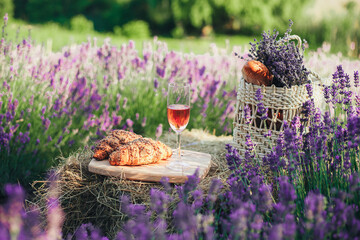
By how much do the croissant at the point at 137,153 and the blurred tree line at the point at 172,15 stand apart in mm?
11164

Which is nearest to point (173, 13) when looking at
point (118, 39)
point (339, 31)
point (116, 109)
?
point (118, 39)

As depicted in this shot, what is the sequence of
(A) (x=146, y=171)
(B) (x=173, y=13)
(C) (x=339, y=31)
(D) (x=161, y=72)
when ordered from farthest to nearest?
(B) (x=173, y=13) < (C) (x=339, y=31) < (D) (x=161, y=72) < (A) (x=146, y=171)

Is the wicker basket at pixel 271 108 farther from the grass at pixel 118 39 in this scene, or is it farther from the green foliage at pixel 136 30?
the green foliage at pixel 136 30

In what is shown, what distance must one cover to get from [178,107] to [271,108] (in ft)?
2.07

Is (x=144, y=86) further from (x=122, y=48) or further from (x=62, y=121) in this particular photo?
(x=62, y=121)

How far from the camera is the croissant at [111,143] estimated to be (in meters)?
2.54

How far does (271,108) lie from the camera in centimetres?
256

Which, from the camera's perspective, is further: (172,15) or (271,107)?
(172,15)

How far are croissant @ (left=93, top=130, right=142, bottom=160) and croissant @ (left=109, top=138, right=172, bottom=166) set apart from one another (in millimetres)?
111

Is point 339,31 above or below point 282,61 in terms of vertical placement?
above

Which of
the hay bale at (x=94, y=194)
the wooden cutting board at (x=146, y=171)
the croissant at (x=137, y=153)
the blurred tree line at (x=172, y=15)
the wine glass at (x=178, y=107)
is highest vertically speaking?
the blurred tree line at (x=172, y=15)

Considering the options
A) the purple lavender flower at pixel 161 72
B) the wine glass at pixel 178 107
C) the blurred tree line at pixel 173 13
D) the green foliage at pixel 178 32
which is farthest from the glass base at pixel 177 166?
the green foliage at pixel 178 32

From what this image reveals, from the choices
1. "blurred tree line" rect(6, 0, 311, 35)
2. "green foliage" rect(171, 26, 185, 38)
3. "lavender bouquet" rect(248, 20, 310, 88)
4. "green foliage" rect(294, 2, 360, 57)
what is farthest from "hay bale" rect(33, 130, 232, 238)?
"green foliage" rect(171, 26, 185, 38)

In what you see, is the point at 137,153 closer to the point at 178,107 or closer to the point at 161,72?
the point at 178,107
